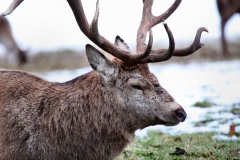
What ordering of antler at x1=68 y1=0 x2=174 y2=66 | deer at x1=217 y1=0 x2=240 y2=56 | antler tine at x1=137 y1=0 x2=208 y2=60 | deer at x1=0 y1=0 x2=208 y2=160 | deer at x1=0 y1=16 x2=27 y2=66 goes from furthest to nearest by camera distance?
deer at x1=0 y1=16 x2=27 y2=66
deer at x1=217 y1=0 x2=240 y2=56
antler tine at x1=137 y1=0 x2=208 y2=60
antler at x1=68 y1=0 x2=174 y2=66
deer at x1=0 y1=0 x2=208 y2=160

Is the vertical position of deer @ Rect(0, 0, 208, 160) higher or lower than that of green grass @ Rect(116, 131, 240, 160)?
higher

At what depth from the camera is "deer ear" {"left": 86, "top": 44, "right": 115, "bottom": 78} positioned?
213 inches

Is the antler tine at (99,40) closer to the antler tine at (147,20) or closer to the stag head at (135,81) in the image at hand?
the stag head at (135,81)

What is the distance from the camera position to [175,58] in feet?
63.9

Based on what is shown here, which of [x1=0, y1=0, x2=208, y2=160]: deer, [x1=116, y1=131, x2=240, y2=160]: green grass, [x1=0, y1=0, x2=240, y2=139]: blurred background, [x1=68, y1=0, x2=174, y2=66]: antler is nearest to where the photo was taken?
[x1=0, y1=0, x2=208, y2=160]: deer

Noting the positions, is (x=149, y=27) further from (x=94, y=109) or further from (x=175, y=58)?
(x=175, y=58)

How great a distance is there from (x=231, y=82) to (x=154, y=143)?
21.3 feet

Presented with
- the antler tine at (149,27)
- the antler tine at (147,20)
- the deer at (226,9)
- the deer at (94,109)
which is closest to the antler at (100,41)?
the deer at (94,109)

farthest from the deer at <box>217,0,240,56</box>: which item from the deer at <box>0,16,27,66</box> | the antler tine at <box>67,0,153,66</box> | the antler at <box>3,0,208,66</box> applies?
the antler tine at <box>67,0,153,66</box>

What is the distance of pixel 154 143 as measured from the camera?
23.9 feet

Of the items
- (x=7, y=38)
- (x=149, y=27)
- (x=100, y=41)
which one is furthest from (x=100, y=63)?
(x=7, y=38)

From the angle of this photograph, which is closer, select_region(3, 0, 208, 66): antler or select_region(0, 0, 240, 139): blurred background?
select_region(3, 0, 208, 66): antler

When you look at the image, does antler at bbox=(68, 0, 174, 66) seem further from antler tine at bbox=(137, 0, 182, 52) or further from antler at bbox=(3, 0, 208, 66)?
antler tine at bbox=(137, 0, 182, 52)

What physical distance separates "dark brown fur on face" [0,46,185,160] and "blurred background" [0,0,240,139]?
9.56 feet
